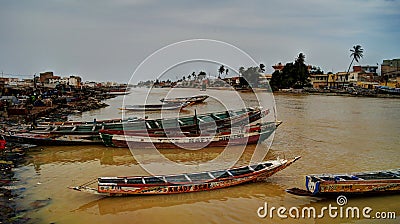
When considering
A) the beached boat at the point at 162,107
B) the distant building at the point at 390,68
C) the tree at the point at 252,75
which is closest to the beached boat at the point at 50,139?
the beached boat at the point at 162,107

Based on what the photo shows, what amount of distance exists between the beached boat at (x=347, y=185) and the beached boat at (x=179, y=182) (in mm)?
1451

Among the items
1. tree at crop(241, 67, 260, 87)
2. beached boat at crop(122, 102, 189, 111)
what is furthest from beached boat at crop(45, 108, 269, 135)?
tree at crop(241, 67, 260, 87)

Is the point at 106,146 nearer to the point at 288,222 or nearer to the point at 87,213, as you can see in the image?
the point at 87,213

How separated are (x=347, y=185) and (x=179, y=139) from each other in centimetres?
886

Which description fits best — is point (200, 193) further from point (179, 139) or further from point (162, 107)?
point (162, 107)

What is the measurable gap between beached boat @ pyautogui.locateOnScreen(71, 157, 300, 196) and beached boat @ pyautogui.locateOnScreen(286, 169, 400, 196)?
4.76 ft

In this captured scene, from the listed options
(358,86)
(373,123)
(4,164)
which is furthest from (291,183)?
(358,86)

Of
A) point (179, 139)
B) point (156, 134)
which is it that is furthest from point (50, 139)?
point (179, 139)

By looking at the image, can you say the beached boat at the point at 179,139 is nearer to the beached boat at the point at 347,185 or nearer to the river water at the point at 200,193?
the river water at the point at 200,193

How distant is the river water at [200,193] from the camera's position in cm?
892

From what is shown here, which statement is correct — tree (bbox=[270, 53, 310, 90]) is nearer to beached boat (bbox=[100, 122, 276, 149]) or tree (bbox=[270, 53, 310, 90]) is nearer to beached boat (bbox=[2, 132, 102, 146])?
beached boat (bbox=[100, 122, 276, 149])

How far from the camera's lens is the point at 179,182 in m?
9.80

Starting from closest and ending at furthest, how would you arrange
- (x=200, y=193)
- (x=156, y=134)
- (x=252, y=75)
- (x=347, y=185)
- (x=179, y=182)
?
(x=347, y=185) → (x=179, y=182) → (x=200, y=193) → (x=156, y=134) → (x=252, y=75)

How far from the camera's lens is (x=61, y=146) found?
1727cm
